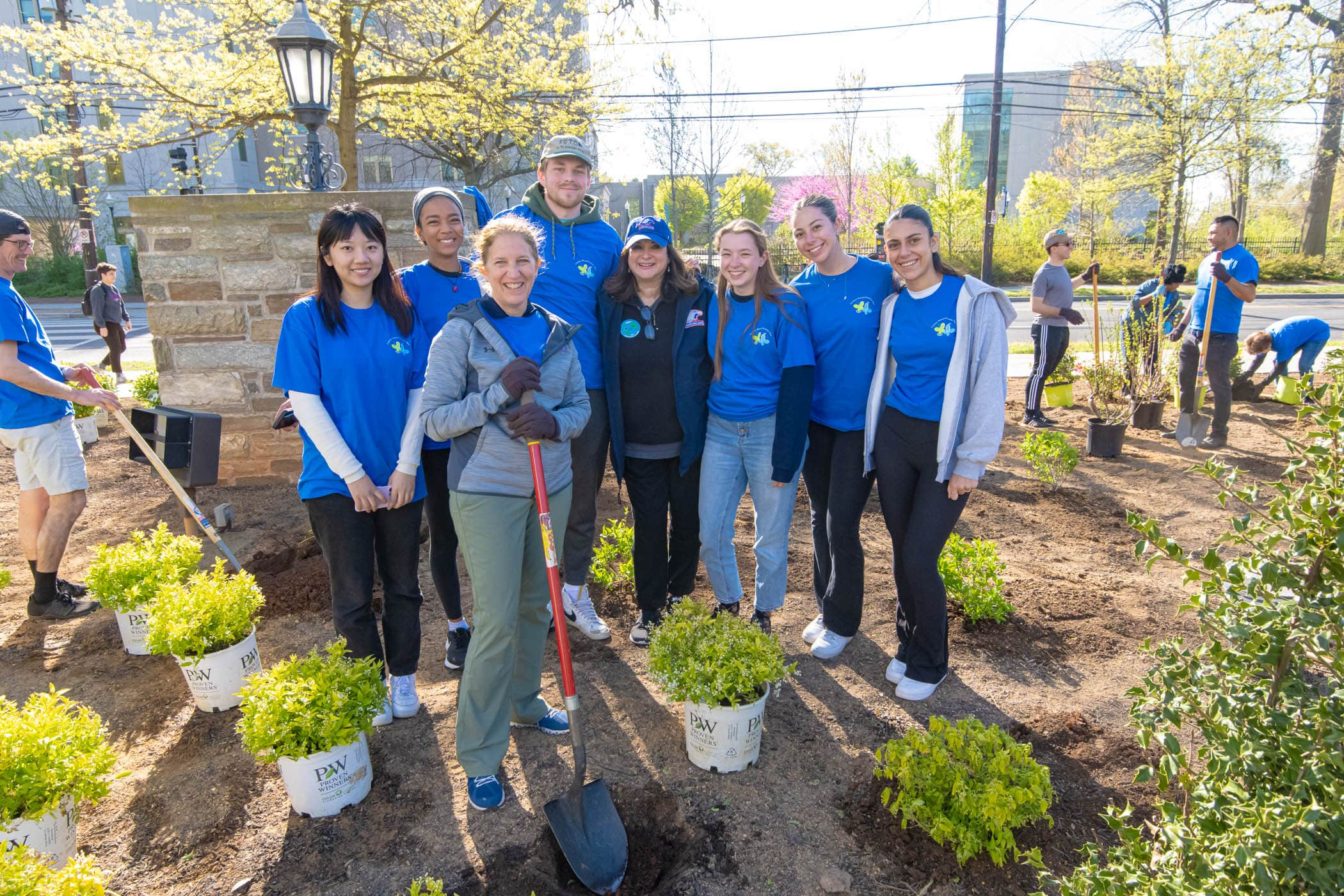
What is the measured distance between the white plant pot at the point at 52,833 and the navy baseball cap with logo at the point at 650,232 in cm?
285

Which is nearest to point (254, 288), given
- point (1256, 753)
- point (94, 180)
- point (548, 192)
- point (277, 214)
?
point (277, 214)

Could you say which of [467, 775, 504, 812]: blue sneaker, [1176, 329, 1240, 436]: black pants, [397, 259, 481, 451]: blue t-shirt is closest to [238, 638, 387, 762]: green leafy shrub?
[467, 775, 504, 812]: blue sneaker

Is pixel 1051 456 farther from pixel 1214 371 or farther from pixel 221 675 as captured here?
pixel 221 675

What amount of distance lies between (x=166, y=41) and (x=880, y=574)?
9.69 metres

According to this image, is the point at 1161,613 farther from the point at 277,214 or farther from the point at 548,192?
the point at 277,214

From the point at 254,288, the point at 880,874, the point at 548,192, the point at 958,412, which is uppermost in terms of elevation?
the point at 548,192

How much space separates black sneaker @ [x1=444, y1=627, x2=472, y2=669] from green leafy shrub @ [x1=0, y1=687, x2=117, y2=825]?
4.56 ft

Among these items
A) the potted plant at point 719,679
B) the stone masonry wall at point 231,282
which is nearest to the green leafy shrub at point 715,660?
the potted plant at point 719,679

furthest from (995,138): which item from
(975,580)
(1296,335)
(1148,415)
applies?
(975,580)

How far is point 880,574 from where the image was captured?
4715 millimetres

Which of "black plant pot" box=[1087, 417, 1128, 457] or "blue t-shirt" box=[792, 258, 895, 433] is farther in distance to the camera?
"black plant pot" box=[1087, 417, 1128, 457]

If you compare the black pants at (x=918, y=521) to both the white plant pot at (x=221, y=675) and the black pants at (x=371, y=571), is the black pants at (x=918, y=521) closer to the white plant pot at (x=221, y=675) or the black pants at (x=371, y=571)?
the black pants at (x=371, y=571)

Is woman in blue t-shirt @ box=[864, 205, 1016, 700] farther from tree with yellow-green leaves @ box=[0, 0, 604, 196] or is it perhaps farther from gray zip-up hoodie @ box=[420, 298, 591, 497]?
tree with yellow-green leaves @ box=[0, 0, 604, 196]

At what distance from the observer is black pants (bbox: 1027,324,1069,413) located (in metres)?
7.93
